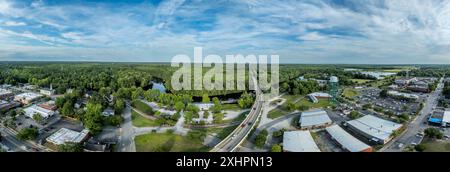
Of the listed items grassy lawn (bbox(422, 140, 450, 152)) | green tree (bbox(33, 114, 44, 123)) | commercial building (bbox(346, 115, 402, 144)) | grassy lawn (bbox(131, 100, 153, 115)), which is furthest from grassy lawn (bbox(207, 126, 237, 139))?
green tree (bbox(33, 114, 44, 123))

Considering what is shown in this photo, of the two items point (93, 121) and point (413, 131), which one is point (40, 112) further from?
point (413, 131)

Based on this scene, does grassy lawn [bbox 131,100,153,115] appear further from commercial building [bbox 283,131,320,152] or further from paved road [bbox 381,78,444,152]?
paved road [bbox 381,78,444,152]

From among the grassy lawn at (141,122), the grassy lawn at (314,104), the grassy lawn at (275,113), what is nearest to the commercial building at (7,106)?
the grassy lawn at (141,122)

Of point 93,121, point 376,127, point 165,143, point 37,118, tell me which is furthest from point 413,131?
point 37,118

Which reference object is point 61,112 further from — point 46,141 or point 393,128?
point 393,128
